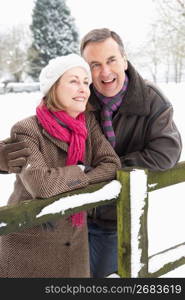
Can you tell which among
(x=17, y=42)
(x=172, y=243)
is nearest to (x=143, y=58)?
(x=17, y=42)

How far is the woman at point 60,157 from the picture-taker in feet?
6.80

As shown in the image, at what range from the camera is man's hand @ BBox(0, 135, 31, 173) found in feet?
6.38

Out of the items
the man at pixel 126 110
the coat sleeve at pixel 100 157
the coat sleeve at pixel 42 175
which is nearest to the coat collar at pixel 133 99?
the man at pixel 126 110

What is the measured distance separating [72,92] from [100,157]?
0.39 m

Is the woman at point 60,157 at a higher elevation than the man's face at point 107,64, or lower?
lower

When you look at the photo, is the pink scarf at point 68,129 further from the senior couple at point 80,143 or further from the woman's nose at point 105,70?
the woman's nose at point 105,70

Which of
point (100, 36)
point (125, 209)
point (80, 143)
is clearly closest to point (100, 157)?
point (80, 143)

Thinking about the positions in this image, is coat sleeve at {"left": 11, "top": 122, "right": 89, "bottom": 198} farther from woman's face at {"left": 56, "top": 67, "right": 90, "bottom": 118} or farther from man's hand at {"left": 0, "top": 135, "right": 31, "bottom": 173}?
woman's face at {"left": 56, "top": 67, "right": 90, "bottom": 118}

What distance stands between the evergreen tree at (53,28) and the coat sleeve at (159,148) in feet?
109

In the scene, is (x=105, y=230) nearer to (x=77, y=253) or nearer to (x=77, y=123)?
Result: (x=77, y=253)

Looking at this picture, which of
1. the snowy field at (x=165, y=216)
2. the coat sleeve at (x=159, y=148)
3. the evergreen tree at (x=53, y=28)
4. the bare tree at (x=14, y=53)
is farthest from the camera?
the bare tree at (x=14, y=53)

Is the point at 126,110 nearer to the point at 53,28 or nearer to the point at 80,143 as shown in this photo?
the point at 80,143

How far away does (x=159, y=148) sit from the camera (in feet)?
7.59

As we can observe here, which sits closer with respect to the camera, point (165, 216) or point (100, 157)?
point (100, 157)
